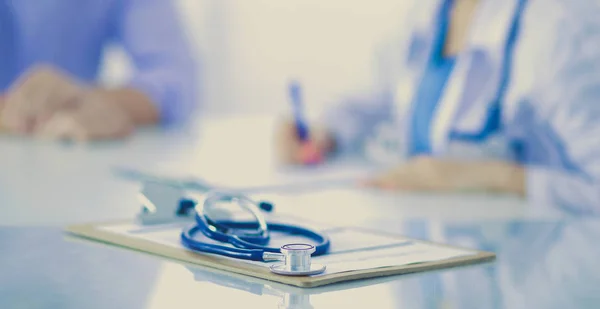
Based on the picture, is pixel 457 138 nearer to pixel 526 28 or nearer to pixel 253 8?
pixel 526 28

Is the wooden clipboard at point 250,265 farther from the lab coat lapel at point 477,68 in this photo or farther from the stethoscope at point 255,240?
the lab coat lapel at point 477,68

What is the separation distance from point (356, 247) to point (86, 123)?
1.18 meters

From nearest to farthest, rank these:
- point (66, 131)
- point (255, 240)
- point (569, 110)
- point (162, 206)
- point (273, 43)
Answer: point (255, 240) < point (162, 206) < point (569, 110) < point (66, 131) < point (273, 43)

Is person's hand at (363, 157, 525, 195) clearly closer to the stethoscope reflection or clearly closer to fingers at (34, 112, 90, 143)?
the stethoscope reflection

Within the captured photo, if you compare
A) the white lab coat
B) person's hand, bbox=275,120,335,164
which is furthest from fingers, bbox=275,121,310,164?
the white lab coat

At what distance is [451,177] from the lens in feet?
3.98

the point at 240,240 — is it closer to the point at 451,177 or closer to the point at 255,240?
the point at 255,240

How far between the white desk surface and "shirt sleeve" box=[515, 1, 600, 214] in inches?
1.5

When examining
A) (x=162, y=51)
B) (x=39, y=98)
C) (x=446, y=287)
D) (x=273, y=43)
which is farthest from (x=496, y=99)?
(x=273, y=43)

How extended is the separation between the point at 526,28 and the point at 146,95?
129 centimetres

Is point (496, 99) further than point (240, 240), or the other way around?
point (496, 99)

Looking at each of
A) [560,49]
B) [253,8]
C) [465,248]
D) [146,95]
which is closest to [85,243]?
[465,248]

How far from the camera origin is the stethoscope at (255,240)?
24.1 inches

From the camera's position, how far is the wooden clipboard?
606 millimetres
